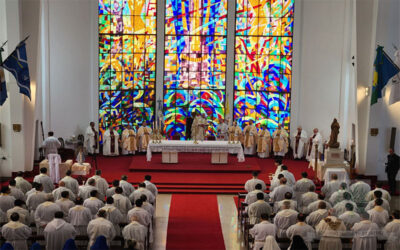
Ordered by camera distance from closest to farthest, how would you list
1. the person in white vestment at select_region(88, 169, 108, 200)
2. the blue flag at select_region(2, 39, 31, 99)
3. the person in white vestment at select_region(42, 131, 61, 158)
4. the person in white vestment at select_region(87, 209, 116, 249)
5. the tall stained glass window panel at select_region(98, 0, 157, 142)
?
the person in white vestment at select_region(87, 209, 116, 249) < the person in white vestment at select_region(88, 169, 108, 200) < the blue flag at select_region(2, 39, 31, 99) < the person in white vestment at select_region(42, 131, 61, 158) < the tall stained glass window panel at select_region(98, 0, 157, 142)

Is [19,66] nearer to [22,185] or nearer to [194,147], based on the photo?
[22,185]

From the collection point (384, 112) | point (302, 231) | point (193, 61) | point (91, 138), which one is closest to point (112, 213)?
point (302, 231)

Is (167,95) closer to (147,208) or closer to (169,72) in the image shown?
(169,72)

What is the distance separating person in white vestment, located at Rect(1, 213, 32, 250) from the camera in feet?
38.8

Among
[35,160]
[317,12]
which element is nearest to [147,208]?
[35,160]

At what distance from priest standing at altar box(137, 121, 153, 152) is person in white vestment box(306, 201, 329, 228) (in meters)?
12.8

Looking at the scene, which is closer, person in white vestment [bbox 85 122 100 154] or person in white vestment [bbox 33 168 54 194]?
person in white vestment [bbox 33 168 54 194]

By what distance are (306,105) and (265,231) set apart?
14.3m

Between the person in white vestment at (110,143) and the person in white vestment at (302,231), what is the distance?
13966mm

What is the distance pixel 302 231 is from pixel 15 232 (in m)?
5.92

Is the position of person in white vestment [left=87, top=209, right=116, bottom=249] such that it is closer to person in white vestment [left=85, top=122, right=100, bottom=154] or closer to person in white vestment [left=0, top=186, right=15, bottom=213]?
person in white vestment [left=0, top=186, right=15, bottom=213]

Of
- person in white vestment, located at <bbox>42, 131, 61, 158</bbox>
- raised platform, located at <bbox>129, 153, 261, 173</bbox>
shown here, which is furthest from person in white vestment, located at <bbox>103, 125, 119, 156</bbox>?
person in white vestment, located at <bbox>42, 131, 61, 158</bbox>

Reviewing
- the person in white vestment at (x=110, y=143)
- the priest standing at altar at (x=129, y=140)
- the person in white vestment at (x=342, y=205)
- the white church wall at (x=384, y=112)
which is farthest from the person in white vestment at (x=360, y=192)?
the person in white vestment at (x=110, y=143)

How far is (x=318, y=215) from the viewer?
13.0 metres
